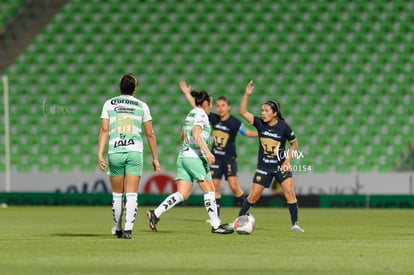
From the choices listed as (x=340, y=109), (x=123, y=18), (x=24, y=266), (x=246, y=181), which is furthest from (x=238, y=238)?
(x=123, y=18)

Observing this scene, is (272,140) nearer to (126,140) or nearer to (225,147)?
(126,140)

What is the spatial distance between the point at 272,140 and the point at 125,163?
11.0 feet

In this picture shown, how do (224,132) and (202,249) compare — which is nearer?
(202,249)

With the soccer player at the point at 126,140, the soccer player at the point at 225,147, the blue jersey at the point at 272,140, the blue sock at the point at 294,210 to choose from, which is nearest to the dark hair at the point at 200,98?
the blue jersey at the point at 272,140

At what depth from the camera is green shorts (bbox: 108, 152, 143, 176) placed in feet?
41.5

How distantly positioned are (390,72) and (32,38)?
1080 centimetres

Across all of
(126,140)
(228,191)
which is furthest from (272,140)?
(228,191)

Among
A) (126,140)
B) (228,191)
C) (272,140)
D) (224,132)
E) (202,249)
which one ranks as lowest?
(202,249)

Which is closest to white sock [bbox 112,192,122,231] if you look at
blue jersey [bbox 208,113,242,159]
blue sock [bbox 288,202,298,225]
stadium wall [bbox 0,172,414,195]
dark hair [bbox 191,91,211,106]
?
dark hair [bbox 191,91,211,106]

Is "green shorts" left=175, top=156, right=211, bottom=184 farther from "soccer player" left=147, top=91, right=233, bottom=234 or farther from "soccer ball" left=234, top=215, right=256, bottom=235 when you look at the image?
"soccer ball" left=234, top=215, right=256, bottom=235

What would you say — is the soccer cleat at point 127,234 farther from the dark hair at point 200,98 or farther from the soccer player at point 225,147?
the soccer player at point 225,147

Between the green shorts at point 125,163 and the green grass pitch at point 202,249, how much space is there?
0.88m

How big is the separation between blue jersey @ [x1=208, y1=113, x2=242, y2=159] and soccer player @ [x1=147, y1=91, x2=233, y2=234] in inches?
157

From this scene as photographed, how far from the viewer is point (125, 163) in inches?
500
